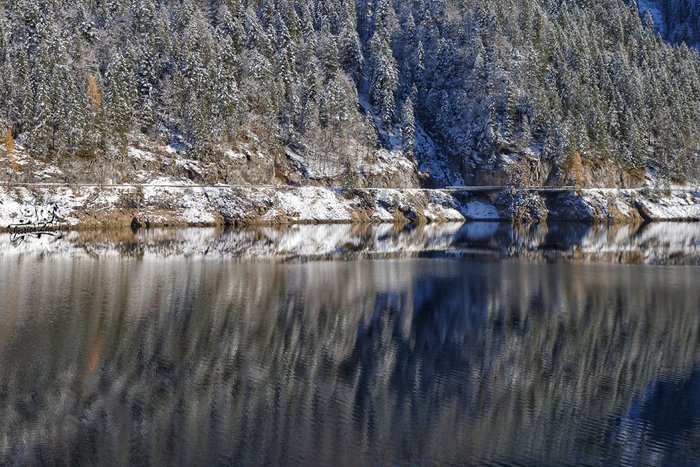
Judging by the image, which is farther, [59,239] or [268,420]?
[59,239]

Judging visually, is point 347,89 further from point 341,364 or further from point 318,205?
point 341,364

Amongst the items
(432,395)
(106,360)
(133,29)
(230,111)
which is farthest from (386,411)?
(133,29)

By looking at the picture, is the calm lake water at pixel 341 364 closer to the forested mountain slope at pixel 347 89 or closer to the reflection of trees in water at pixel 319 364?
the reflection of trees in water at pixel 319 364

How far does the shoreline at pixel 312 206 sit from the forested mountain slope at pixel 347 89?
515cm

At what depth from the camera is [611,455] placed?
2161cm

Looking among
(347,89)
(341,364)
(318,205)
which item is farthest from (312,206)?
(341,364)

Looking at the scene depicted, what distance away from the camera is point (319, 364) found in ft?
101

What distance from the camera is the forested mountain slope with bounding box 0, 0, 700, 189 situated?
11425 centimetres

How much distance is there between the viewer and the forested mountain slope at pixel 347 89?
11425cm

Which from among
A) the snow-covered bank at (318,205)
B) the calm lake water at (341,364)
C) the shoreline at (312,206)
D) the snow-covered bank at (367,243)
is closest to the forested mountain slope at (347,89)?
the shoreline at (312,206)

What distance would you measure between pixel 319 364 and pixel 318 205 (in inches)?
3436

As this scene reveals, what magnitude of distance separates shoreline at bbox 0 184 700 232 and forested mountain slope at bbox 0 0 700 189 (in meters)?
5.15

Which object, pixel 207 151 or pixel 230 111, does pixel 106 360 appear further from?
pixel 230 111

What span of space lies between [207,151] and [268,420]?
96.9 m
